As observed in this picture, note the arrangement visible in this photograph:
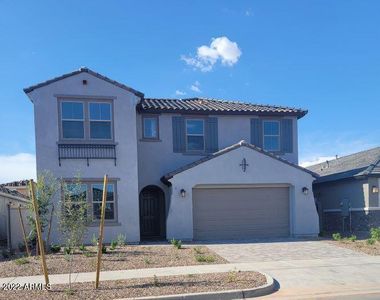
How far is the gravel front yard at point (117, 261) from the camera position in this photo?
1076cm

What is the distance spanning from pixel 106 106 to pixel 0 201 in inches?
305

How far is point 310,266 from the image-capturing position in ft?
36.0

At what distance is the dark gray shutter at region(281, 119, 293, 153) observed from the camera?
782 inches

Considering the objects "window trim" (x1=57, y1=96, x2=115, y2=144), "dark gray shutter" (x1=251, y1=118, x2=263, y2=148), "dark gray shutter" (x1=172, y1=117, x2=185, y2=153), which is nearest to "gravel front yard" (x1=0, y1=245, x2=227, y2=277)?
"window trim" (x1=57, y1=96, x2=115, y2=144)

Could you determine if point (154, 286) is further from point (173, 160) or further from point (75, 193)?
point (173, 160)

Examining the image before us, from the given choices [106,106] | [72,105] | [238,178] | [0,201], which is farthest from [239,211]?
[0,201]

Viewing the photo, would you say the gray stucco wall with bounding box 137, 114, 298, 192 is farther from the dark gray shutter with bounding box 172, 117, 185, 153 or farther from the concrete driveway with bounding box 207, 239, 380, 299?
the concrete driveway with bounding box 207, 239, 380, 299

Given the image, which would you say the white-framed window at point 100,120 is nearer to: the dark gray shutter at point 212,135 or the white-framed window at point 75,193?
the dark gray shutter at point 212,135

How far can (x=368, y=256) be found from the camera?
497 inches

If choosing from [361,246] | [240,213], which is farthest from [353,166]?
[361,246]

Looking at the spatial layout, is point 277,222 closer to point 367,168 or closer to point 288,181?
point 288,181

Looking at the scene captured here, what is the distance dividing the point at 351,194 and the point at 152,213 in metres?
10.1

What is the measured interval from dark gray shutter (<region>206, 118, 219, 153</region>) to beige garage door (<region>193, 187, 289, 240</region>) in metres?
2.31

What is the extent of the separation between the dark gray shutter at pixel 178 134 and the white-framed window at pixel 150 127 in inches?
33.1
